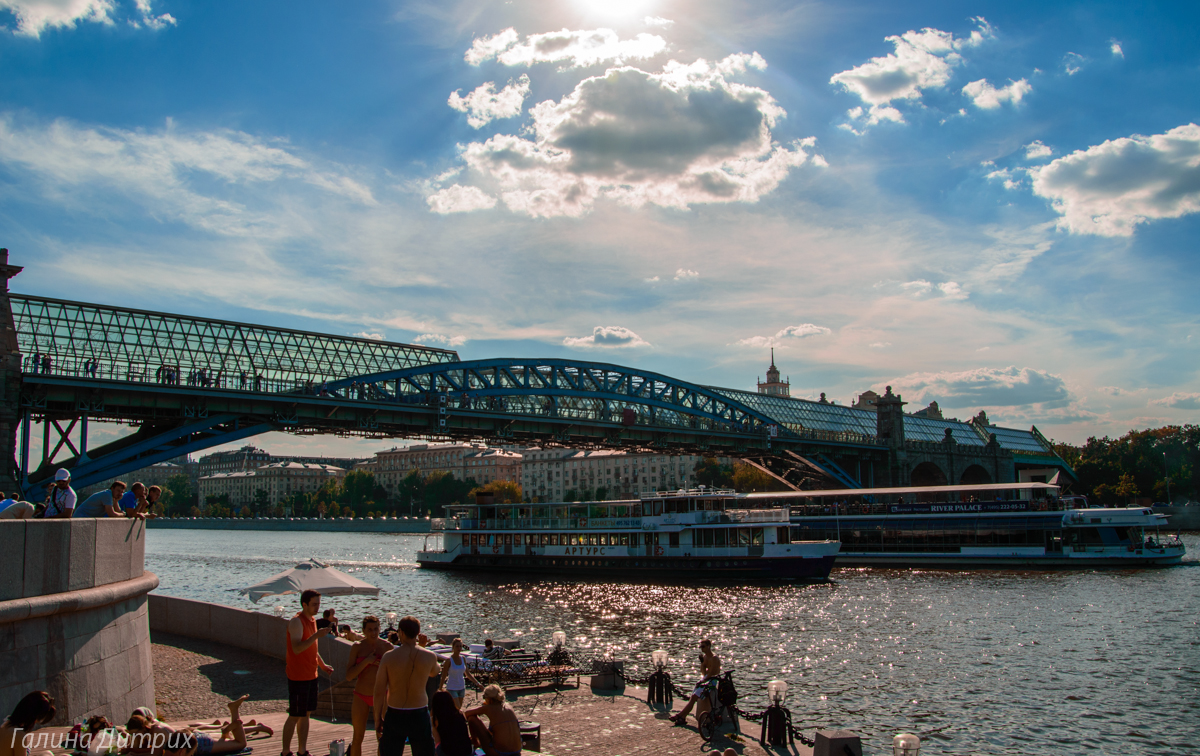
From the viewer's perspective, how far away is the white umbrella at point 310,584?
2416cm

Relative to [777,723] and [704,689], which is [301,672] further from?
[777,723]

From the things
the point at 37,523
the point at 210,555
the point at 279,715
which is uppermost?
the point at 37,523

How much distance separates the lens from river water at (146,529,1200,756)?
19031mm

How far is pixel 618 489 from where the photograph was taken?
168 metres

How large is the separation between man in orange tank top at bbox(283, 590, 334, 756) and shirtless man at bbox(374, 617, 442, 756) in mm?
2372

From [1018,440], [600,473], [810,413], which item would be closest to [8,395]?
[810,413]

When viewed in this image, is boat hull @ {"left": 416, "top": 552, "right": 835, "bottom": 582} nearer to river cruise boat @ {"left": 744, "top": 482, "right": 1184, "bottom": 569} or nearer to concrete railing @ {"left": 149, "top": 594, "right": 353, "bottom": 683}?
river cruise boat @ {"left": 744, "top": 482, "right": 1184, "bottom": 569}

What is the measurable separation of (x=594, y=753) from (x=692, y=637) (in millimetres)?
18107

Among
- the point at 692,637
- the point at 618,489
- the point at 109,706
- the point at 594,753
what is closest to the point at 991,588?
the point at 692,637

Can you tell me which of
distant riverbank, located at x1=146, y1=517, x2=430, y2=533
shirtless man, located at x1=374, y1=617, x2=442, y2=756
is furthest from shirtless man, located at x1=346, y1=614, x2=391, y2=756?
distant riverbank, located at x1=146, y1=517, x2=430, y2=533

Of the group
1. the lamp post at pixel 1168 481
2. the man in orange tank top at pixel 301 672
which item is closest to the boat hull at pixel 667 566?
the man in orange tank top at pixel 301 672

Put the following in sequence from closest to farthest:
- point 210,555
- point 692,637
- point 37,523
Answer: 1. point 37,523
2. point 692,637
3. point 210,555

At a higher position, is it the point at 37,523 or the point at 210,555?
the point at 37,523

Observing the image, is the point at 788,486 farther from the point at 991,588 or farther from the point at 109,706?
the point at 109,706
